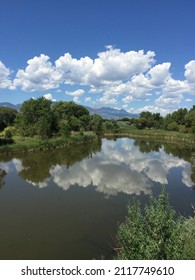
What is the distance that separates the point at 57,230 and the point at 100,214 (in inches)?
137

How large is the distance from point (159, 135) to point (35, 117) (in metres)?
39.1

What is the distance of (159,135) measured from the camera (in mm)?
87688

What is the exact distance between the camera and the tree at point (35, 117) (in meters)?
61.6

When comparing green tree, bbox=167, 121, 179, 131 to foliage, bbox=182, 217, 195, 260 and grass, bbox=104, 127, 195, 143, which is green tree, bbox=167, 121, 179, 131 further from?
foliage, bbox=182, 217, 195, 260

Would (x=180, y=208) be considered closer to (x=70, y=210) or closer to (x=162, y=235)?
(x=70, y=210)

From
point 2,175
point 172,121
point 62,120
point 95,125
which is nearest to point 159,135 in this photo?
point 172,121

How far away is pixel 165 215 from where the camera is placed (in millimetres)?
9031

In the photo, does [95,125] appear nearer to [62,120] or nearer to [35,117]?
[62,120]

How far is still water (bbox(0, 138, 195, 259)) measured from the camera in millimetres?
13919

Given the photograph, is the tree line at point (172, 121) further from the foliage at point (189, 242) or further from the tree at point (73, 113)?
the foliage at point (189, 242)

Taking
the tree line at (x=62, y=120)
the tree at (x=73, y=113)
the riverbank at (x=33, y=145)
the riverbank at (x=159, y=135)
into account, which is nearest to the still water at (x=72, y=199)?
the riverbank at (x=33, y=145)

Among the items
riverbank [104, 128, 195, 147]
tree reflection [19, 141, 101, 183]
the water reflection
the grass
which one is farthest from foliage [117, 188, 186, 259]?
the grass

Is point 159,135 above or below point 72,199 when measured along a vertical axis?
above
